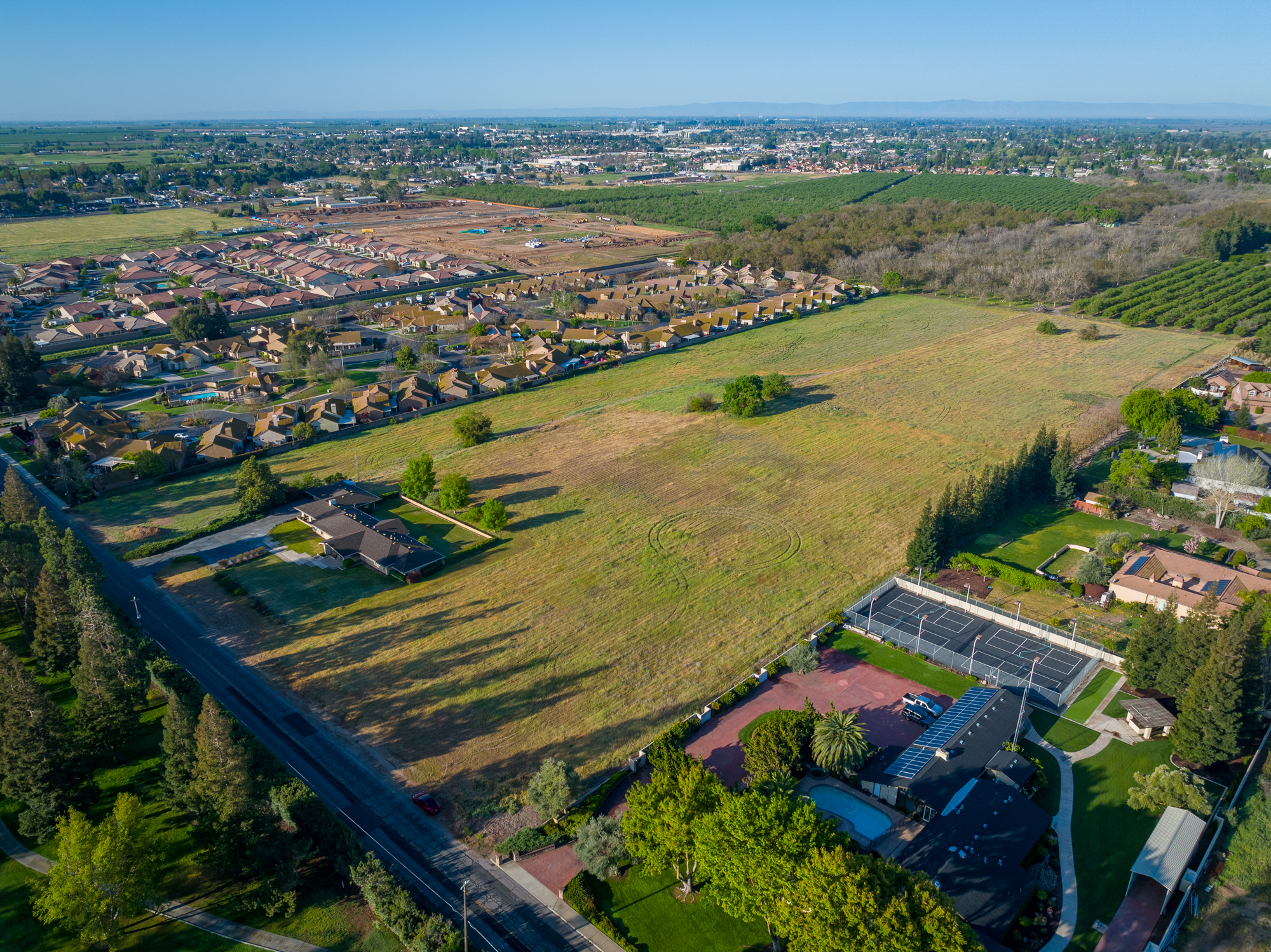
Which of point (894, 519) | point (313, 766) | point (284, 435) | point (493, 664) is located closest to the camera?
point (313, 766)

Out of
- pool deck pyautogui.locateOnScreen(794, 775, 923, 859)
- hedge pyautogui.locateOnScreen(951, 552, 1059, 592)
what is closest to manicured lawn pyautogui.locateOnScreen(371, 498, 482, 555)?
pool deck pyautogui.locateOnScreen(794, 775, 923, 859)

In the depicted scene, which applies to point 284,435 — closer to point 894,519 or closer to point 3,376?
point 3,376

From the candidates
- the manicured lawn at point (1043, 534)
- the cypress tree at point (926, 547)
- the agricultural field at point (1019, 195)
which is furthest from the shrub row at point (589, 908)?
the agricultural field at point (1019, 195)

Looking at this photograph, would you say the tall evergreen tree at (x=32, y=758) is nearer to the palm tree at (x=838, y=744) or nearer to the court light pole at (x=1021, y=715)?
the palm tree at (x=838, y=744)

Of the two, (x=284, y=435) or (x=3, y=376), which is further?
(x=3, y=376)

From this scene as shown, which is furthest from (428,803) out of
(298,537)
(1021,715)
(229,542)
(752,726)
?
(229,542)

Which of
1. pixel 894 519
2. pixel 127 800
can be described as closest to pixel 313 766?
pixel 127 800
